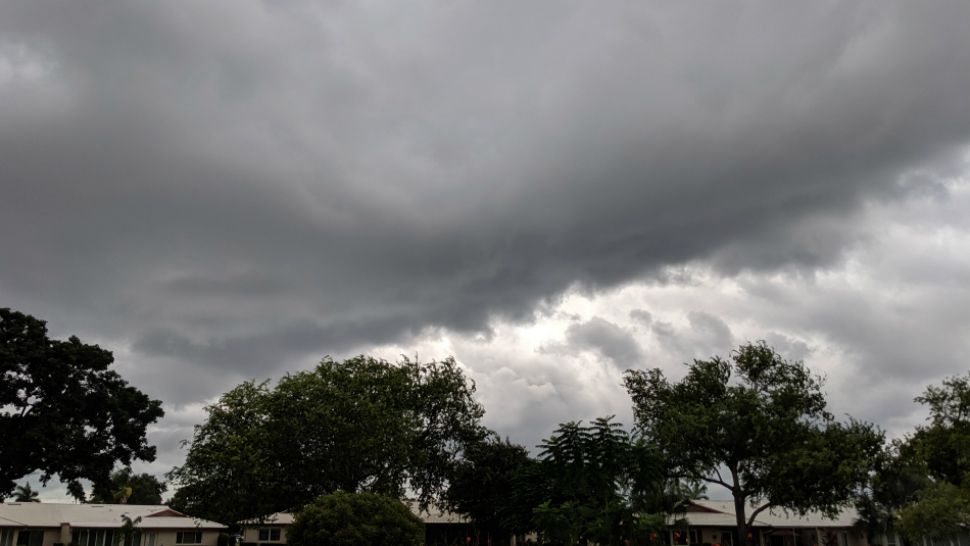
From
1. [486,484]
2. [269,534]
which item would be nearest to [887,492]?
[486,484]

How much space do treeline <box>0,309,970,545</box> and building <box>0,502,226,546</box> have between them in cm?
1355

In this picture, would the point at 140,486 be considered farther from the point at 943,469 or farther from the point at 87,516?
the point at 943,469

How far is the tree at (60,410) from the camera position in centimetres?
5747

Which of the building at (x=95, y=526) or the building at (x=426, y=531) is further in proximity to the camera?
the building at (x=426, y=531)

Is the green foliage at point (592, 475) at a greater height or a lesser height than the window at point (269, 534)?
greater

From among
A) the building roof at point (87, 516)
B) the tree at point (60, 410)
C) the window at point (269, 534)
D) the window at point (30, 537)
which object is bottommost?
the window at point (269, 534)

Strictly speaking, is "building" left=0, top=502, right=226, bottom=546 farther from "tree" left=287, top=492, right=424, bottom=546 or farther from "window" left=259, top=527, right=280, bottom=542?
"tree" left=287, top=492, right=424, bottom=546

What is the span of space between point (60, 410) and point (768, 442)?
5503cm

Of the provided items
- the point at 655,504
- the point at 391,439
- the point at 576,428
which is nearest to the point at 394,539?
the point at 576,428

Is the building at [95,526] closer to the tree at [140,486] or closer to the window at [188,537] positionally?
the window at [188,537]

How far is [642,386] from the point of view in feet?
220

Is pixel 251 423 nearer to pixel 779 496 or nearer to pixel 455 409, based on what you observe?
pixel 455 409

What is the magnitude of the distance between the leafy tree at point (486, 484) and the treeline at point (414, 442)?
147 millimetres

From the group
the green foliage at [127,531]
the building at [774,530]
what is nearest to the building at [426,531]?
the green foliage at [127,531]
